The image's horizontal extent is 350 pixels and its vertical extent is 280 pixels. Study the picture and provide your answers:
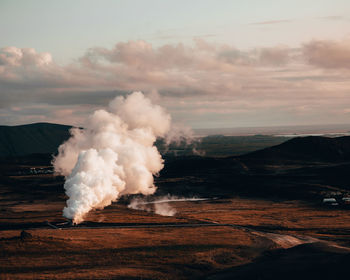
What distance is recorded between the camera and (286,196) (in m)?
179

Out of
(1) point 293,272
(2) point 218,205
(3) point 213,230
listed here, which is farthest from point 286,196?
(1) point 293,272

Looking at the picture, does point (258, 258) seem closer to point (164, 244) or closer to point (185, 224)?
point (164, 244)

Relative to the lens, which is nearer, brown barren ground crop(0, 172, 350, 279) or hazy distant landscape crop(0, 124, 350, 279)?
hazy distant landscape crop(0, 124, 350, 279)

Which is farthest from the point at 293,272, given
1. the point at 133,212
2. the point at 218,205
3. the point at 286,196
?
the point at 286,196

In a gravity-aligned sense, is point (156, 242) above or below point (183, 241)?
above

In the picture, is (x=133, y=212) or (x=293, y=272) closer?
(x=293, y=272)

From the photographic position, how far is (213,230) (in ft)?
331

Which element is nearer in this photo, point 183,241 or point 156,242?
point 156,242

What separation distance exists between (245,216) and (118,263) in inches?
2659

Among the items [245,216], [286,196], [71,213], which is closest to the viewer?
[71,213]

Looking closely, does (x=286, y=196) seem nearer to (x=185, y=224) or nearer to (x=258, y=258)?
(x=185, y=224)

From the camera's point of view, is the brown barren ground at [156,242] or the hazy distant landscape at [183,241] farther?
the brown barren ground at [156,242]

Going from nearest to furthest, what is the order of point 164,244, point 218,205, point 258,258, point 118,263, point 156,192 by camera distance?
point 118,263 → point 258,258 → point 164,244 → point 218,205 → point 156,192

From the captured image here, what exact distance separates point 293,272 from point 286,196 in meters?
117
